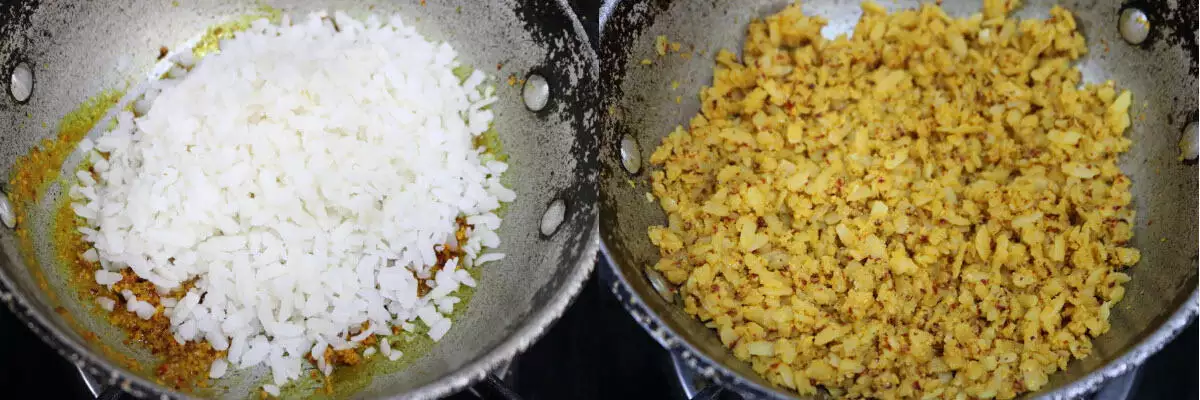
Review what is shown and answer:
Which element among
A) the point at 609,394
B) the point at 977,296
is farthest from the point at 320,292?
the point at 977,296

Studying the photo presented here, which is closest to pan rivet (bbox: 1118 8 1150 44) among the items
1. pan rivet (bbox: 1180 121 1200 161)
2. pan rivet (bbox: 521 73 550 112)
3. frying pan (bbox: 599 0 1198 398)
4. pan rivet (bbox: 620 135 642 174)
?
frying pan (bbox: 599 0 1198 398)

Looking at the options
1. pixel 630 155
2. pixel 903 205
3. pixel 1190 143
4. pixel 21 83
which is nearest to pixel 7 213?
pixel 21 83

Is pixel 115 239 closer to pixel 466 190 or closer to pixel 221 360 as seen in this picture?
pixel 221 360

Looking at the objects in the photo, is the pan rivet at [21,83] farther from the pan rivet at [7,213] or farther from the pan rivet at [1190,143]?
the pan rivet at [1190,143]

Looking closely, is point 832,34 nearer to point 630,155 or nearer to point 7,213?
point 630,155

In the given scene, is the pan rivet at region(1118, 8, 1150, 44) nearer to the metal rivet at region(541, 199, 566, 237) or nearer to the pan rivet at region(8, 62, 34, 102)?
the metal rivet at region(541, 199, 566, 237)

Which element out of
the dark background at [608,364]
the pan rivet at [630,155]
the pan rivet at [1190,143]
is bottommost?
the dark background at [608,364]

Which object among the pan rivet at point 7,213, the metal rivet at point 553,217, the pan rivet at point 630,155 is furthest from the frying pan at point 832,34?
the pan rivet at point 7,213
